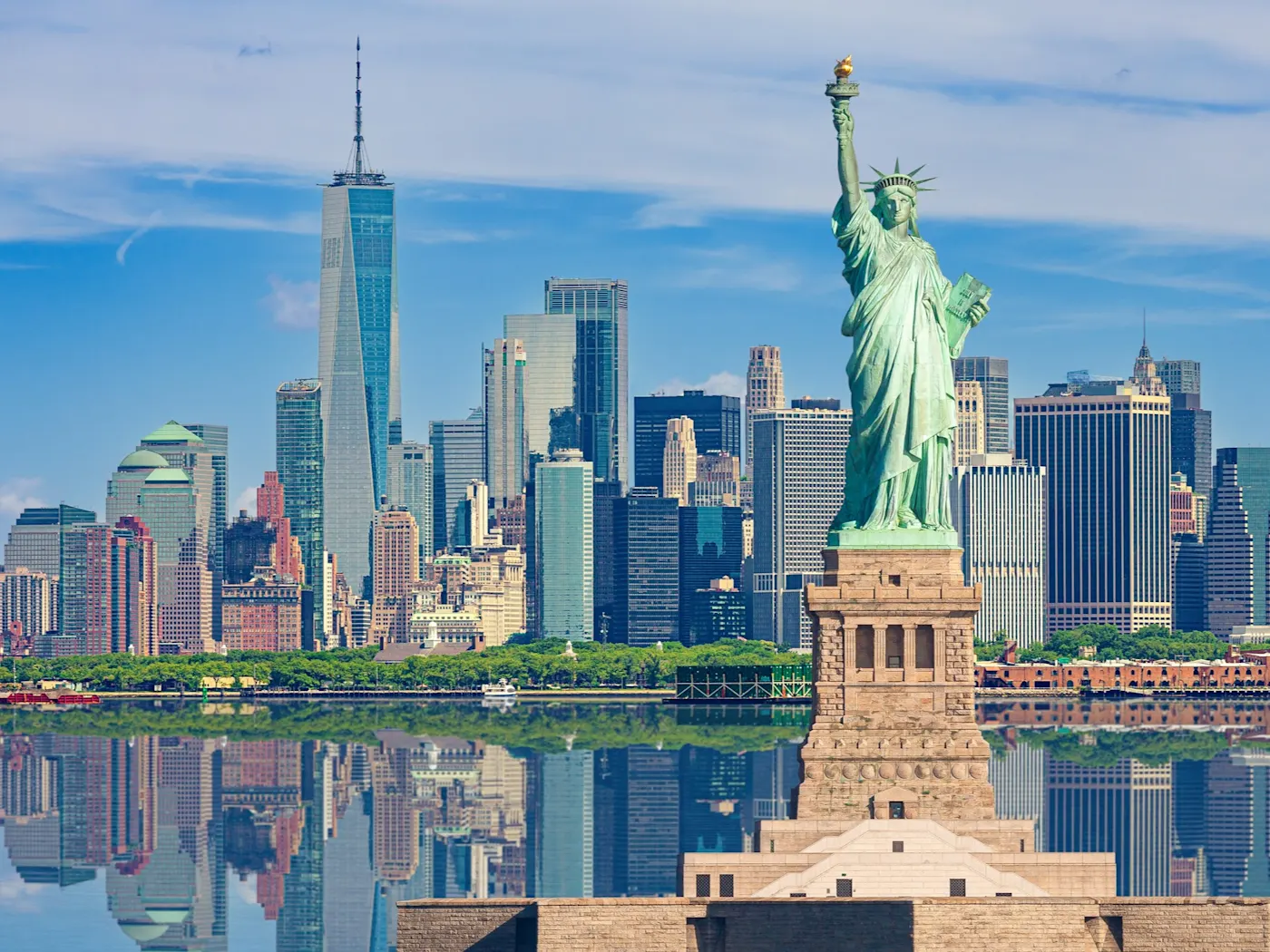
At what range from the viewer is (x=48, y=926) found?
11869 centimetres

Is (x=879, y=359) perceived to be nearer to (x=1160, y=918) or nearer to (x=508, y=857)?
(x=1160, y=918)

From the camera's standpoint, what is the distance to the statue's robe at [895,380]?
80688 millimetres

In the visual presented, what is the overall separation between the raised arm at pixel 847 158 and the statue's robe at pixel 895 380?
0.28m

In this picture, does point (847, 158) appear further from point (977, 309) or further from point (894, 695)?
point (894, 695)

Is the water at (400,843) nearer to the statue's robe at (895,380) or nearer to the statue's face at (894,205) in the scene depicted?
the statue's robe at (895,380)

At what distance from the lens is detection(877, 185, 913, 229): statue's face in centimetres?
8125

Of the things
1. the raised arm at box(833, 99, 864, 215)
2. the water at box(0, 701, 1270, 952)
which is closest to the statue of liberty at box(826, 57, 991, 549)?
the raised arm at box(833, 99, 864, 215)

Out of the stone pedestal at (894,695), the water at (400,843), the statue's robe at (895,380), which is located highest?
the statue's robe at (895,380)

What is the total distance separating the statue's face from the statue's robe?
299 mm

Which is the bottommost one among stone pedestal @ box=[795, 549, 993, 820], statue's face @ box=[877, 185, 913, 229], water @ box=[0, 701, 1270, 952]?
water @ box=[0, 701, 1270, 952]

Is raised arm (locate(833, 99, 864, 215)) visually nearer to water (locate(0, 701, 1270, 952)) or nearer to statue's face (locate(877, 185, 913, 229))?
statue's face (locate(877, 185, 913, 229))

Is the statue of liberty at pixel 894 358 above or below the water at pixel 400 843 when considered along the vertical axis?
above

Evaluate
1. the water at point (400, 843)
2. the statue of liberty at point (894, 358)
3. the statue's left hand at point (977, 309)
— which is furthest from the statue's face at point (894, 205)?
the water at point (400, 843)

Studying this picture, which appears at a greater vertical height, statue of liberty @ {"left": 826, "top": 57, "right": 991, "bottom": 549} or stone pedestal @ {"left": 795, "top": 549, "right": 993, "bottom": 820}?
statue of liberty @ {"left": 826, "top": 57, "right": 991, "bottom": 549}
